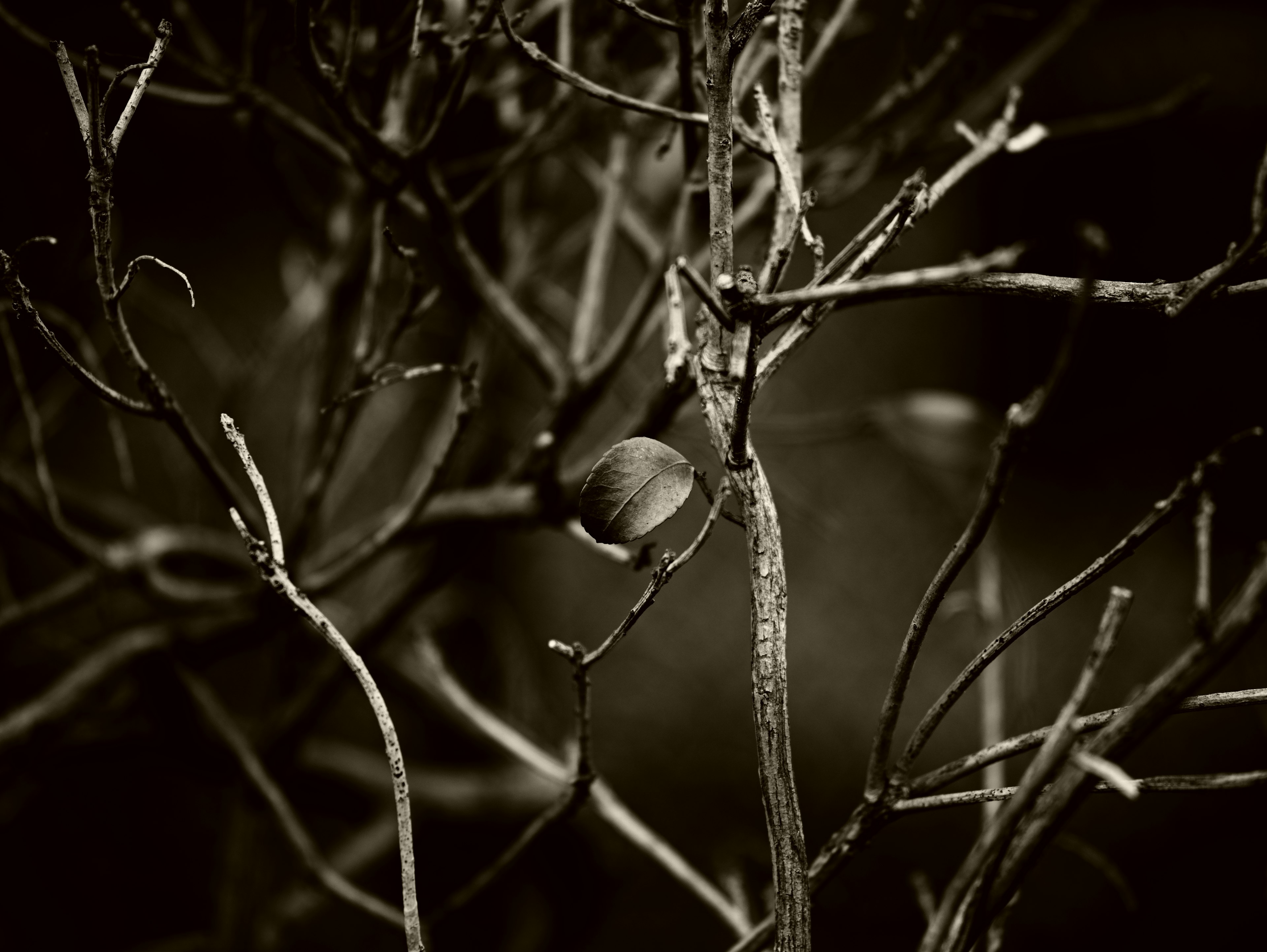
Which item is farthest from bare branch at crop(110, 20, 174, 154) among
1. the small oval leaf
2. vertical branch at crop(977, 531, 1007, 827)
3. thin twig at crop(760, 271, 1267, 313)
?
vertical branch at crop(977, 531, 1007, 827)

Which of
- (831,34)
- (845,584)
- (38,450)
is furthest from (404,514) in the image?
→ (845,584)

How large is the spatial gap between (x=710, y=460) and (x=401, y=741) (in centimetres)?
72

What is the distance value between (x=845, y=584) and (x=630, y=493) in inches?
37.2

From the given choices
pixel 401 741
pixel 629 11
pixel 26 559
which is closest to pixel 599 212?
pixel 629 11

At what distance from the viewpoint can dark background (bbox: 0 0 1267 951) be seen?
1.21 metres

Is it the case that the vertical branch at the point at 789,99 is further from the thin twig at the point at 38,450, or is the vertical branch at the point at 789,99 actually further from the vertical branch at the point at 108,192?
the thin twig at the point at 38,450

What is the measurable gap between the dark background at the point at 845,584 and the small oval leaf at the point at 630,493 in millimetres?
653

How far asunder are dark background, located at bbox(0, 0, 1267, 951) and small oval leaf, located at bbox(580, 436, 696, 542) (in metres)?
0.65

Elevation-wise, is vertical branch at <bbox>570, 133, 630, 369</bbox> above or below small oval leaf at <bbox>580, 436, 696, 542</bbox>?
above

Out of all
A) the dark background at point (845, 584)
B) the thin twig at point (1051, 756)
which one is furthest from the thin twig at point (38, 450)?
the thin twig at point (1051, 756)

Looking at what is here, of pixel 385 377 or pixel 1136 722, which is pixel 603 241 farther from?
pixel 1136 722

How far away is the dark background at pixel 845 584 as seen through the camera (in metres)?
1.21

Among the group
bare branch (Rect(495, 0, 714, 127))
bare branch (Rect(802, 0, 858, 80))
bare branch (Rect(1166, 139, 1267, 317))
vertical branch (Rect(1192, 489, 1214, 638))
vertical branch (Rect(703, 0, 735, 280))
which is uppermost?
bare branch (Rect(802, 0, 858, 80))

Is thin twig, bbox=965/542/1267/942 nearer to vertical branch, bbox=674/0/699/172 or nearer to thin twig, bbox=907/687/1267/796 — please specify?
thin twig, bbox=907/687/1267/796
